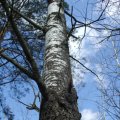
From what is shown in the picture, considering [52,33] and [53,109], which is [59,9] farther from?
[53,109]

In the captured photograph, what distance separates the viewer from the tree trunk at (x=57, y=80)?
225cm

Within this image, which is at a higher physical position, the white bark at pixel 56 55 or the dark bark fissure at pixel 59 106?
the white bark at pixel 56 55

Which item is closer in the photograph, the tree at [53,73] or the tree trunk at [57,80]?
the tree at [53,73]

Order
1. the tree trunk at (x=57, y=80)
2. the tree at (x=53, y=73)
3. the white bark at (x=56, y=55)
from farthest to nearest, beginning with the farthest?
1. the white bark at (x=56, y=55)
2. the tree trunk at (x=57, y=80)
3. the tree at (x=53, y=73)

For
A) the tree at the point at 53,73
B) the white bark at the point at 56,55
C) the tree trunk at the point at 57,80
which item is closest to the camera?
the tree at the point at 53,73

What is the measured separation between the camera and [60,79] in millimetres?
2482

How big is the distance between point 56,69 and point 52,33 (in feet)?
2.02

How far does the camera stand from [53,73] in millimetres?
2533

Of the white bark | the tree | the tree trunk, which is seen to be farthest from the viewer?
the white bark

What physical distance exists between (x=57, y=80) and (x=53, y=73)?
94 mm

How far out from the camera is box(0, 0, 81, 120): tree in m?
2.15

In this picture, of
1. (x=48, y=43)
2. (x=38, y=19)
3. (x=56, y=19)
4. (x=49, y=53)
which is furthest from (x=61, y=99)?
(x=38, y=19)

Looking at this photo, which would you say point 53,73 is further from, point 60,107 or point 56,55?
point 60,107

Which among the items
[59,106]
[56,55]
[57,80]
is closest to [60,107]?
[59,106]
